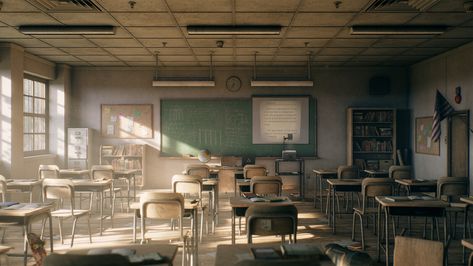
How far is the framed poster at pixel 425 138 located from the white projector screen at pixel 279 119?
267 centimetres

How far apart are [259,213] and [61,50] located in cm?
674

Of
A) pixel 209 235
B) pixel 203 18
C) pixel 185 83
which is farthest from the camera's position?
pixel 185 83

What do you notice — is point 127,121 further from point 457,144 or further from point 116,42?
point 457,144

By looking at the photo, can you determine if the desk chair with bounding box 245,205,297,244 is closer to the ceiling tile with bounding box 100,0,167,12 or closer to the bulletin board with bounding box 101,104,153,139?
the ceiling tile with bounding box 100,0,167,12

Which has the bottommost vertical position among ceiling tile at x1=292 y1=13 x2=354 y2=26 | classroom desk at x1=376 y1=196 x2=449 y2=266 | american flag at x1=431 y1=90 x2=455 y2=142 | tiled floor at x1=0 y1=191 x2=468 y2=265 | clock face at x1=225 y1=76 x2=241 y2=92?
tiled floor at x1=0 y1=191 x2=468 y2=265

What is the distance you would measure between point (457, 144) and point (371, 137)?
7.90ft

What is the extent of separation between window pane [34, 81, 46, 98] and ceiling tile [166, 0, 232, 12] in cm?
572

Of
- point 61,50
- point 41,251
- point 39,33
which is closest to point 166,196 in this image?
point 41,251

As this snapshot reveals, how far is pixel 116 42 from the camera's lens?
25.7 ft

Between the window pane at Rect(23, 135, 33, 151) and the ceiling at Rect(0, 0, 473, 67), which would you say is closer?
the ceiling at Rect(0, 0, 473, 67)

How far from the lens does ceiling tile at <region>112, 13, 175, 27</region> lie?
6.02 m

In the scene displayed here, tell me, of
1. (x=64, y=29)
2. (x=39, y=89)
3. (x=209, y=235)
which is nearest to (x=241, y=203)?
(x=209, y=235)

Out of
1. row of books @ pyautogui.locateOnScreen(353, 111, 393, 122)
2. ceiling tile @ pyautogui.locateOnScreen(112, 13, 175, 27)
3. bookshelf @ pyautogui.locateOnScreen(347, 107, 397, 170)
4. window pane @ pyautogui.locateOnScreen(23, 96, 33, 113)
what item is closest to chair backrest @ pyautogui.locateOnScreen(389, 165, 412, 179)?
bookshelf @ pyautogui.locateOnScreen(347, 107, 397, 170)

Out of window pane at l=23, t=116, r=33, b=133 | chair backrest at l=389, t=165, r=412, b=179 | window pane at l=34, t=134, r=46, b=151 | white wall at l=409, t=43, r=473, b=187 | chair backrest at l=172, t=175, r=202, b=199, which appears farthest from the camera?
window pane at l=34, t=134, r=46, b=151
